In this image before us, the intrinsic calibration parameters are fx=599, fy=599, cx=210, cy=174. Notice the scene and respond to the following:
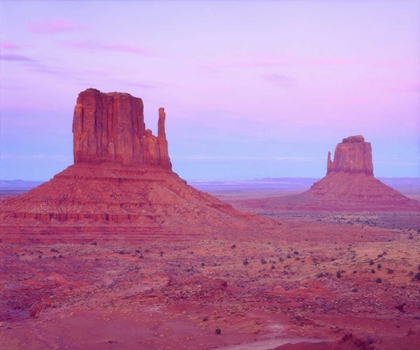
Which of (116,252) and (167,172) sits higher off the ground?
(167,172)

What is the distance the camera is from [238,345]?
18359 millimetres

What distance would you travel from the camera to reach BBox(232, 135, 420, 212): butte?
117m

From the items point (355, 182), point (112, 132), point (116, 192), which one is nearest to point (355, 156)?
point (355, 182)

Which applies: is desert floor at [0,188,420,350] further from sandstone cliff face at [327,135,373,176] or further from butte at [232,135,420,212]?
sandstone cliff face at [327,135,373,176]

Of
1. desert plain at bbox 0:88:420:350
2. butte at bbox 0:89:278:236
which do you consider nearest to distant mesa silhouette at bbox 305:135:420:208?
desert plain at bbox 0:88:420:350

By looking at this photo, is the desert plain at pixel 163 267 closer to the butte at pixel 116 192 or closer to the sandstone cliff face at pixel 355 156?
the butte at pixel 116 192

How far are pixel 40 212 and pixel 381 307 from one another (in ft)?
127

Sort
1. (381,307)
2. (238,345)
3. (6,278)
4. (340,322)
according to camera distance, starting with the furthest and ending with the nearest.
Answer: (6,278), (381,307), (340,322), (238,345)

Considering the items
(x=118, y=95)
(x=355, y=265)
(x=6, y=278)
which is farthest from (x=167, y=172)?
(x=355, y=265)

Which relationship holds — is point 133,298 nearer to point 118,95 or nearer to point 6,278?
point 6,278

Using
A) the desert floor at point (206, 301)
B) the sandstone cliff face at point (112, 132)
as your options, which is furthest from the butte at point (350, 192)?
the desert floor at point (206, 301)

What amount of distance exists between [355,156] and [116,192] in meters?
79.8

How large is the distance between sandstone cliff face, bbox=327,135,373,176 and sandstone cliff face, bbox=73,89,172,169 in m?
71.6

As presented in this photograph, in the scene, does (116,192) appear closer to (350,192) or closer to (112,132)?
(112,132)
